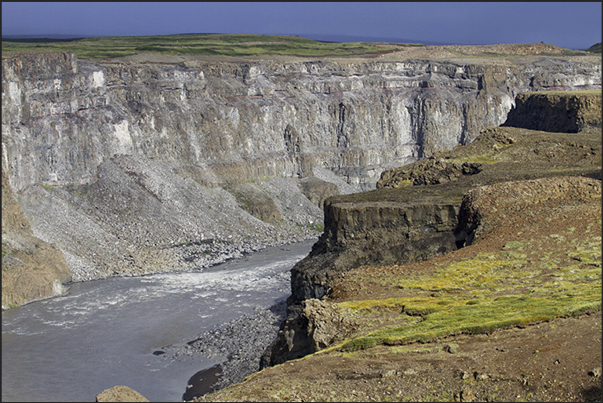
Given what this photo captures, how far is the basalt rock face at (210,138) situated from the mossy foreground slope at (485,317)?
47.6 meters

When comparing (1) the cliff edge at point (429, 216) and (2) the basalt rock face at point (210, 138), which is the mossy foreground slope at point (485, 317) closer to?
(1) the cliff edge at point (429, 216)

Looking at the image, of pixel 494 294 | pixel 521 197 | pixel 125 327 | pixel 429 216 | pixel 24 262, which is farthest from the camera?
pixel 24 262

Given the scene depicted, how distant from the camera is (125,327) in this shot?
59000mm

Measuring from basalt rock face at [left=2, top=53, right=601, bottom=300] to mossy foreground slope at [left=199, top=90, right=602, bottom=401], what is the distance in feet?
156

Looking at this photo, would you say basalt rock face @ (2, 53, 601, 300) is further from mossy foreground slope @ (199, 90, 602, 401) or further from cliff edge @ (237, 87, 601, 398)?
mossy foreground slope @ (199, 90, 602, 401)

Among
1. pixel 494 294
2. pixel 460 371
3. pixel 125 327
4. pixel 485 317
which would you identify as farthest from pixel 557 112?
pixel 460 371

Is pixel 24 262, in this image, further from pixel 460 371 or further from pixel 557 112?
pixel 460 371

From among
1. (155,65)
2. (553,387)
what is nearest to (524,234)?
(553,387)

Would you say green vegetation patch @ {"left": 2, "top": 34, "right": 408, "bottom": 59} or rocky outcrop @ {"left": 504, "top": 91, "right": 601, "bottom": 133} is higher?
green vegetation patch @ {"left": 2, "top": 34, "right": 408, "bottom": 59}

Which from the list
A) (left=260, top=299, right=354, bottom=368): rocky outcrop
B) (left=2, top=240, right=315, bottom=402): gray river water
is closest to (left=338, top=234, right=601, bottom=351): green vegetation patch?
(left=260, top=299, right=354, bottom=368): rocky outcrop

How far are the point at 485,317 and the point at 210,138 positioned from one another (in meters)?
84.3

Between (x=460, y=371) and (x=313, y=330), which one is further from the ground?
(x=460, y=371)

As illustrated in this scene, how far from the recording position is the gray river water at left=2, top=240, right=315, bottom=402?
4719cm

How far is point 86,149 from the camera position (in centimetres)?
9475
